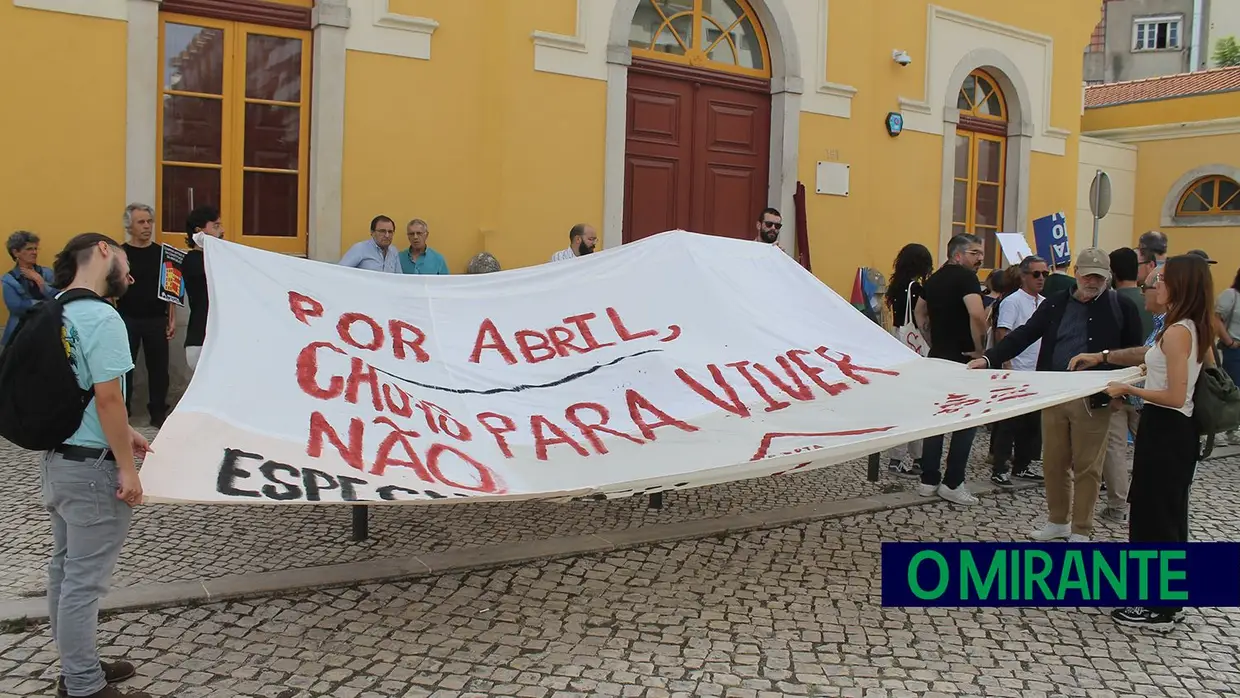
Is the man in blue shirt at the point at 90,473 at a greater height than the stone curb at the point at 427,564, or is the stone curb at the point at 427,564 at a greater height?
the man in blue shirt at the point at 90,473

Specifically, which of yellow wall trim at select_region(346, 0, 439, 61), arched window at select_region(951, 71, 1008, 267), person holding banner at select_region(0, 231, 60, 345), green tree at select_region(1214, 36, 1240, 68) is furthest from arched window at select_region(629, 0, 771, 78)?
green tree at select_region(1214, 36, 1240, 68)

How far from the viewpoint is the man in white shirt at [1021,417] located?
7699 millimetres

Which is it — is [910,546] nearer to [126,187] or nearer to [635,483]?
[635,483]

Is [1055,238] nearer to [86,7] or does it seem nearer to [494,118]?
[494,118]

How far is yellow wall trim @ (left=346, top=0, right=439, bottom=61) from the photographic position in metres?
9.00

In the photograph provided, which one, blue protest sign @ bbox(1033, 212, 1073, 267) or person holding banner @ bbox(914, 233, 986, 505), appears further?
blue protest sign @ bbox(1033, 212, 1073, 267)

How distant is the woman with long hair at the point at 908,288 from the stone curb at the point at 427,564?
3.85 ft

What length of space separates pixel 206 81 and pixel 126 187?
1187mm

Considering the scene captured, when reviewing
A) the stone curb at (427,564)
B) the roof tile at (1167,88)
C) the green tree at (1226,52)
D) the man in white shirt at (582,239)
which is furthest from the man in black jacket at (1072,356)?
the green tree at (1226,52)

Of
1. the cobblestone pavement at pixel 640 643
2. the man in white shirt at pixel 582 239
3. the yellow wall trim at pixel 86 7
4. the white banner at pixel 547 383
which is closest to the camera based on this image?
the cobblestone pavement at pixel 640 643

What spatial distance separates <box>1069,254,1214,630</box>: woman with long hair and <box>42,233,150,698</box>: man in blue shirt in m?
4.22

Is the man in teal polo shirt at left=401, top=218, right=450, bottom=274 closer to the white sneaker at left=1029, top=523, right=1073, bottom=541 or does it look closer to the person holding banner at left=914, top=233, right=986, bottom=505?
the person holding banner at left=914, top=233, right=986, bottom=505

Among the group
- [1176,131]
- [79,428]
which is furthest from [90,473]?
[1176,131]

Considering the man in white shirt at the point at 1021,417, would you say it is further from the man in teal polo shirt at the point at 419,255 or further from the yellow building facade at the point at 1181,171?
the yellow building facade at the point at 1181,171
